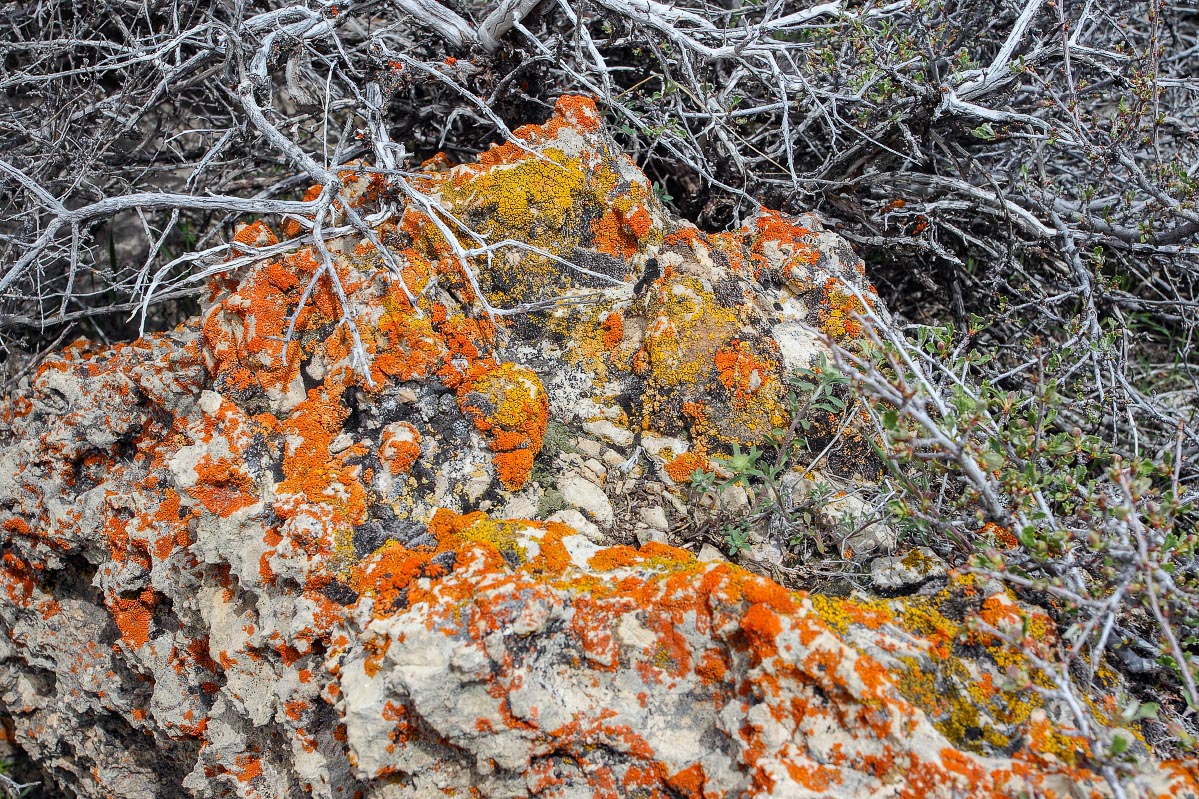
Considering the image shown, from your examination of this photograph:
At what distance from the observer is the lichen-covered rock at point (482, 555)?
77.6 inches

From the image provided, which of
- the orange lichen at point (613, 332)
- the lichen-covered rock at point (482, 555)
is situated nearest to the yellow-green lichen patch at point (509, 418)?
the lichen-covered rock at point (482, 555)

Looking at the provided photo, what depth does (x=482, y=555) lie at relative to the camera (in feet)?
7.31

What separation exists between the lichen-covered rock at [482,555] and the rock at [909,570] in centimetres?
13

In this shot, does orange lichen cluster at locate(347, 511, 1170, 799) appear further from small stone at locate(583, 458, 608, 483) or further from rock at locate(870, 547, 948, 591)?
small stone at locate(583, 458, 608, 483)

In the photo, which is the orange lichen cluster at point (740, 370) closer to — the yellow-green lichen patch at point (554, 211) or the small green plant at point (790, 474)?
the small green plant at point (790, 474)

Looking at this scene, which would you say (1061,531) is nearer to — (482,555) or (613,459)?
(613,459)

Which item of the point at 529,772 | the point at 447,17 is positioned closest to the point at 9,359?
the point at 447,17

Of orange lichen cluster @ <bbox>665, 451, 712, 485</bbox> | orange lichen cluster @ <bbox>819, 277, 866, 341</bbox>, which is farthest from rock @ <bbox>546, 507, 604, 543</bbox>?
orange lichen cluster @ <bbox>819, 277, 866, 341</bbox>

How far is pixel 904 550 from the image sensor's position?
Answer: 8.12 ft

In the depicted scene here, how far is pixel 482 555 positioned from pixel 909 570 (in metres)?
1.29

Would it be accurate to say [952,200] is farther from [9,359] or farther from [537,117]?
[9,359]

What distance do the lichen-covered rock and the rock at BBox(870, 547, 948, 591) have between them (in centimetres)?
13

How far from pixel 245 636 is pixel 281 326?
1039 millimetres

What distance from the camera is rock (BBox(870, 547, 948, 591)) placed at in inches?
92.0
